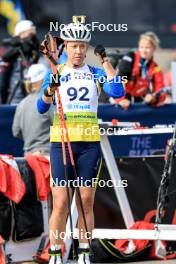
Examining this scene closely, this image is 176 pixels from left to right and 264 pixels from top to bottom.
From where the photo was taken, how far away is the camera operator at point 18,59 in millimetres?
12438

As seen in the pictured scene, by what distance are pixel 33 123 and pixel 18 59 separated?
292 cm

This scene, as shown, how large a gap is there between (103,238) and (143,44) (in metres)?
3.42

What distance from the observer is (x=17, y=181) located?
8.81m

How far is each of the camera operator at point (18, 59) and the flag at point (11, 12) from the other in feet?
12.4

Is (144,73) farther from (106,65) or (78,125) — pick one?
(78,125)

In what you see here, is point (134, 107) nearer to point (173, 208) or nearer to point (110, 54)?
point (110, 54)

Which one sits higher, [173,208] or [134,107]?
[134,107]

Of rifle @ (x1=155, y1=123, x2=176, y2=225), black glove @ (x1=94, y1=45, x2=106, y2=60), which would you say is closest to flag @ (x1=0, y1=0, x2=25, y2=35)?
rifle @ (x1=155, y1=123, x2=176, y2=225)

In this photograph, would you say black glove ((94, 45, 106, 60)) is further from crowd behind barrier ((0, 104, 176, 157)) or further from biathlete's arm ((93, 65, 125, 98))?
crowd behind barrier ((0, 104, 176, 157))

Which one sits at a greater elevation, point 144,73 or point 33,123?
point 144,73

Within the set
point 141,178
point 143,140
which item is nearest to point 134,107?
point 143,140

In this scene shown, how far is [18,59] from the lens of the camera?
41.7ft

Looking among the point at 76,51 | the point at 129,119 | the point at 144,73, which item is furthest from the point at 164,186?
the point at 144,73

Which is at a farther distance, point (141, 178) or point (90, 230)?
point (141, 178)
